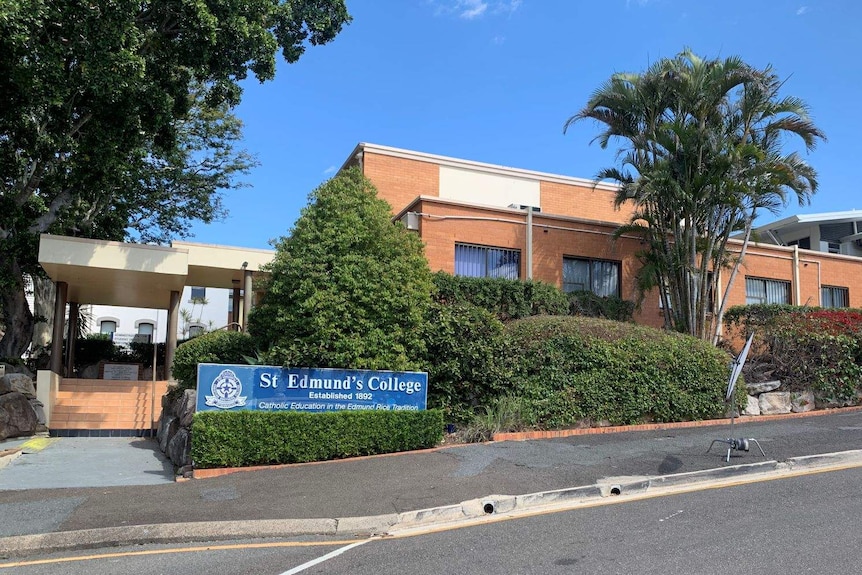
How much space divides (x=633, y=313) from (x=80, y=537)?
16619mm

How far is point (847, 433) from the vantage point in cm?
1151

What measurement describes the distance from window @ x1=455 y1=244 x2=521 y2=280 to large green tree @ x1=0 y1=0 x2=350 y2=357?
671cm

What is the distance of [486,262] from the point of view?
Result: 765 inches

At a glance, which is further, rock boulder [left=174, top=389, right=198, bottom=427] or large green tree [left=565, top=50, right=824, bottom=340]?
large green tree [left=565, top=50, right=824, bottom=340]

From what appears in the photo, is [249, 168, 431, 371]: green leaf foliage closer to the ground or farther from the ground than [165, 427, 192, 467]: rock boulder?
farther from the ground

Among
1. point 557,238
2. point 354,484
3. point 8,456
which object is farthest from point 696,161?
point 8,456

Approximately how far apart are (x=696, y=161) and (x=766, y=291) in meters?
8.93

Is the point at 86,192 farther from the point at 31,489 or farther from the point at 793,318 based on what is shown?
the point at 793,318

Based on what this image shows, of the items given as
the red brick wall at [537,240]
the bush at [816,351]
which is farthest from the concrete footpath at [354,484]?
the red brick wall at [537,240]

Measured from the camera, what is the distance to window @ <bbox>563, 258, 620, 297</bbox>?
20.5 metres

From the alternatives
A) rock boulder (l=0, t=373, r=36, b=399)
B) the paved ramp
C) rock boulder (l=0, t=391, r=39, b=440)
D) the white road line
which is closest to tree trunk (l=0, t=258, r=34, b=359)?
rock boulder (l=0, t=373, r=36, b=399)

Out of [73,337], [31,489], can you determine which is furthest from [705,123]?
[73,337]

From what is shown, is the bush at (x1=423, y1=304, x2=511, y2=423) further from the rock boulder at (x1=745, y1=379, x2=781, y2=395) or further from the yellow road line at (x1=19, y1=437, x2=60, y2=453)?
the yellow road line at (x1=19, y1=437, x2=60, y2=453)

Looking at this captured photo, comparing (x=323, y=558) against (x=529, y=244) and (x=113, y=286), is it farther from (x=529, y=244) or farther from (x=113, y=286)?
(x=113, y=286)
